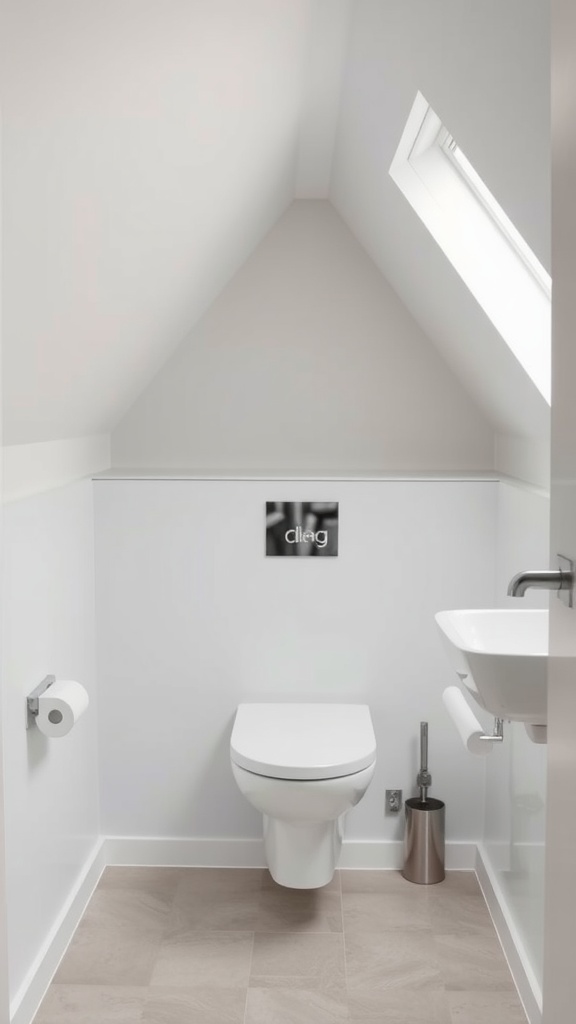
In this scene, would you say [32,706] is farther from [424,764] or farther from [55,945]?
[424,764]

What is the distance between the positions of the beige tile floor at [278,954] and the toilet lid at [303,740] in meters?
0.50

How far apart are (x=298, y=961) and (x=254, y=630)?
100 cm

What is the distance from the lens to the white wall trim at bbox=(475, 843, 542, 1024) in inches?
92.0

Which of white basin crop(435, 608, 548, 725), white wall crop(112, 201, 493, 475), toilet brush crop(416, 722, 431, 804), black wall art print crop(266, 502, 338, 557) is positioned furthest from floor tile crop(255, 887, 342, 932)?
white wall crop(112, 201, 493, 475)

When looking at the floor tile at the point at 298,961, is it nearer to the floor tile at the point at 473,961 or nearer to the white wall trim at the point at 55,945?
the floor tile at the point at 473,961

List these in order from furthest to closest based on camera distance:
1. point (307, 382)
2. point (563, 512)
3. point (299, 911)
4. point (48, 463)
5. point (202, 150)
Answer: point (307, 382)
point (299, 911)
point (48, 463)
point (202, 150)
point (563, 512)

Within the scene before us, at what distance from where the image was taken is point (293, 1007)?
2.43 meters

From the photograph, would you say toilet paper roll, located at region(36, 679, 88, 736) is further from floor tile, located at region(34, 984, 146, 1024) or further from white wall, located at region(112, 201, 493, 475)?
white wall, located at region(112, 201, 493, 475)

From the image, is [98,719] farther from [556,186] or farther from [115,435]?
[556,186]

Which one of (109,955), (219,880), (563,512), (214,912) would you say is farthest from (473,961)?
(563,512)

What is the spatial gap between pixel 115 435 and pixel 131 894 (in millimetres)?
1523

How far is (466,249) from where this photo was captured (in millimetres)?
2502

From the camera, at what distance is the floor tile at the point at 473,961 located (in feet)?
8.30

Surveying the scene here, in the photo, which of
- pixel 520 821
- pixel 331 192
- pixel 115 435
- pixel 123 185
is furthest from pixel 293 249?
pixel 520 821
